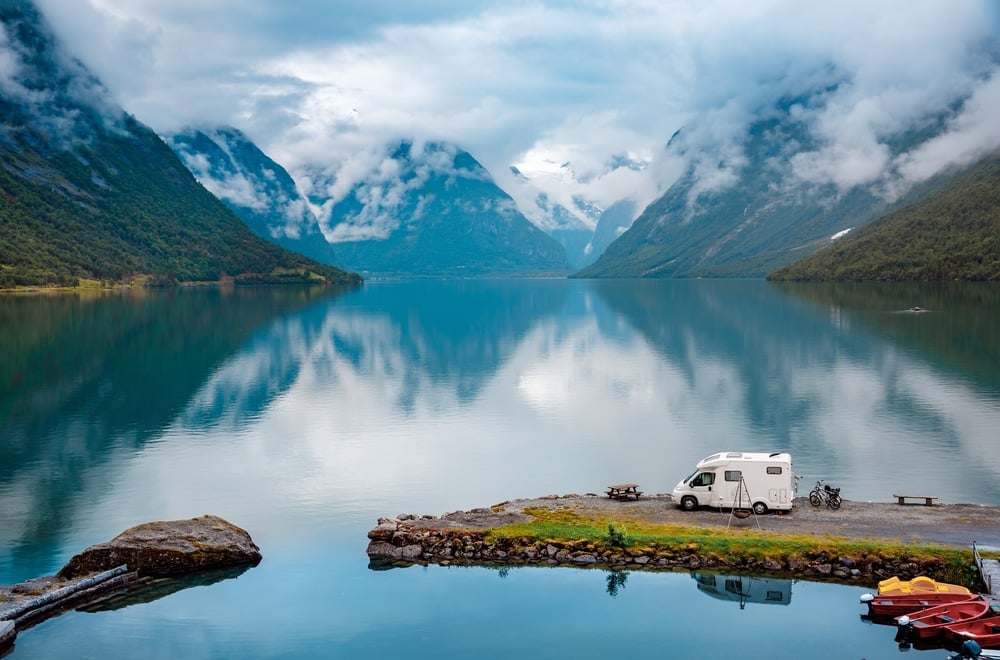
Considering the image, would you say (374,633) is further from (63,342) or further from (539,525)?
(63,342)

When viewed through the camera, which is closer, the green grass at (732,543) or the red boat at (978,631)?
the red boat at (978,631)

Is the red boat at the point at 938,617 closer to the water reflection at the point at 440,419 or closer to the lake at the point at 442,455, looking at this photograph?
the lake at the point at 442,455

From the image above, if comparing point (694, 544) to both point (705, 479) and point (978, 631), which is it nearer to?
point (705, 479)

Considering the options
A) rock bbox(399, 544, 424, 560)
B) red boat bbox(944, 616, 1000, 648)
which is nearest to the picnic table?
A: rock bbox(399, 544, 424, 560)

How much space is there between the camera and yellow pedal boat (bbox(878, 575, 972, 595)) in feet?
97.5

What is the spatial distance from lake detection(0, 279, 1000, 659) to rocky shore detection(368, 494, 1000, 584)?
0.90 m

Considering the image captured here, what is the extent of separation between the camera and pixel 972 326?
13012cm

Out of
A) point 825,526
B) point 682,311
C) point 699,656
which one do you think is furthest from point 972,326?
point 699,656

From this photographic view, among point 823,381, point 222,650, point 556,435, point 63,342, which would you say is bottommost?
point 222,650

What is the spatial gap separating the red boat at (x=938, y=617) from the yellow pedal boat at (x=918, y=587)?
655 millimetres

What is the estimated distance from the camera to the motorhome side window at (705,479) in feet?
131

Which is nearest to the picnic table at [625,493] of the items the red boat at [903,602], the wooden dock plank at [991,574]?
the red boat at [903,602]

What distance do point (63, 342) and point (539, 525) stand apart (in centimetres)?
10380

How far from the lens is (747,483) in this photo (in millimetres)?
39781
